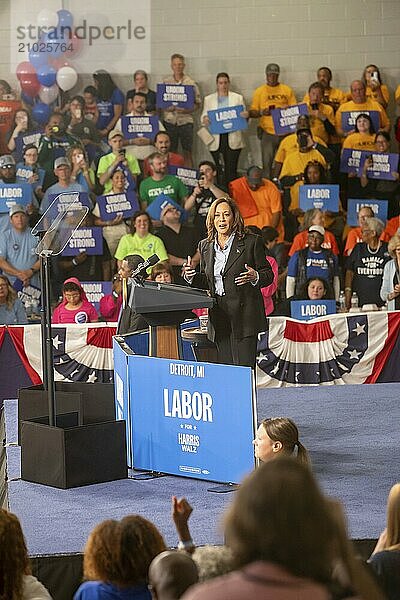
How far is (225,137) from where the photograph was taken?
13.8 metres

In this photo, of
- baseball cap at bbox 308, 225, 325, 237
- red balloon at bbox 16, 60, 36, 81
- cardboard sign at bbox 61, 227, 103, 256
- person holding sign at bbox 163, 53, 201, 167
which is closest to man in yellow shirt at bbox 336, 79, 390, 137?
baseball cap at bbox 308, 225, 325, 237

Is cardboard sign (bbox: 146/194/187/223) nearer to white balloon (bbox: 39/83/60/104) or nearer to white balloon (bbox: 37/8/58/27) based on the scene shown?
white balloon (bbox: 39/83/60/104)

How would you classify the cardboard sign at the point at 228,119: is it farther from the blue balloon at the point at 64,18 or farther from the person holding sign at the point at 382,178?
the blue balloon at the point at 64,18

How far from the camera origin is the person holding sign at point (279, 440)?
18.0 feet

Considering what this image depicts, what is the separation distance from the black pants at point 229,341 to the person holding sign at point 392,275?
4.98 m

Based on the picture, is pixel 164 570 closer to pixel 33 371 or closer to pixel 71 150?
pixel 33 371

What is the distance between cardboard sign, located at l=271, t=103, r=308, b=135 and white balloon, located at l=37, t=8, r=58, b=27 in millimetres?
2785

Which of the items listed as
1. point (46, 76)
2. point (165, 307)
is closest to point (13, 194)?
point (46, 76)

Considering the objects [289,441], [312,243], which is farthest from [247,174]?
[289,441]

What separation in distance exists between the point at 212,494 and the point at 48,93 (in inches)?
329

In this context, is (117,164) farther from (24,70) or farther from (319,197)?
(319,197)

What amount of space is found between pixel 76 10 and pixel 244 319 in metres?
7.90

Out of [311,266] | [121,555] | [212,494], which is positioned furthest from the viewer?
[311,266]

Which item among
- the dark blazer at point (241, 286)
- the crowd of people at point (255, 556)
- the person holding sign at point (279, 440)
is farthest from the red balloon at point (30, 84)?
the crowd of people at point (255, 556)
